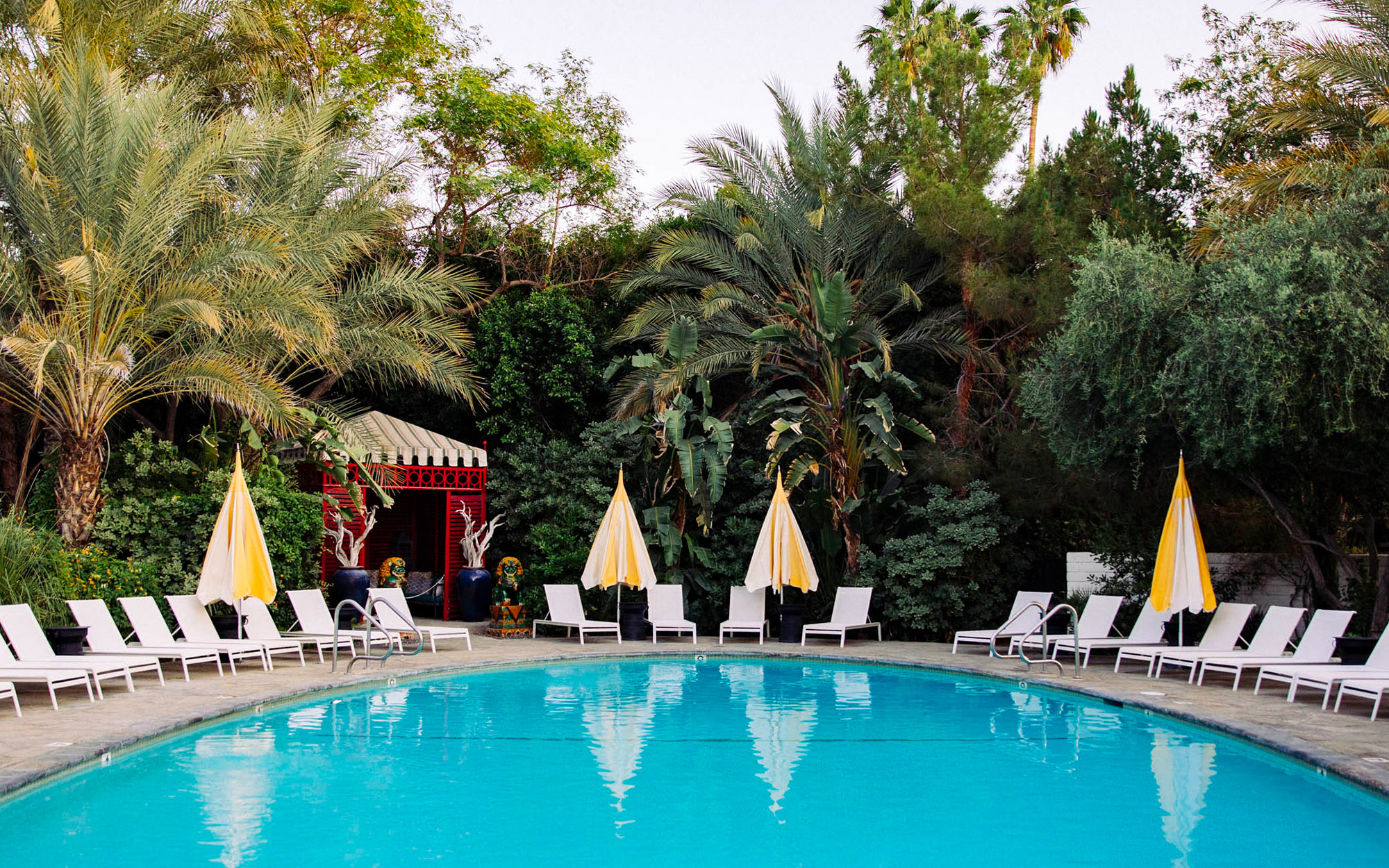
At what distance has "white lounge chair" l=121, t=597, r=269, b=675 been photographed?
446 inches

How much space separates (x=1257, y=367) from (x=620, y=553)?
8.11m

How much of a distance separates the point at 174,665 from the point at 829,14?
1878 cm

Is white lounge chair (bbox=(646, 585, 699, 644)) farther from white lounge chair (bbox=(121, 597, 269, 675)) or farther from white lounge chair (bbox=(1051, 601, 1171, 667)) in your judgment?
white lounge chair (bbox=(121, 597, 269, 675))

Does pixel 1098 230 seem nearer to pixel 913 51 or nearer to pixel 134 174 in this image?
pixel 134 174

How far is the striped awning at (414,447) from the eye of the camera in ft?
57.4

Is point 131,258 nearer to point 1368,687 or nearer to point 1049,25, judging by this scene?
point 1368,687

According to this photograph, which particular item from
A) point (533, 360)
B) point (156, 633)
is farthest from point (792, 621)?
point (156, 633)

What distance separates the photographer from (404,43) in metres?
20.3

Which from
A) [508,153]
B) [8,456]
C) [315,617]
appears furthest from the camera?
[508,153]

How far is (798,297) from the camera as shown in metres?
17.2

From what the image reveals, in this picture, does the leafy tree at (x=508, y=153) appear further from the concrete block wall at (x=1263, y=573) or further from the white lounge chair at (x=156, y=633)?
the concrete block wall at (x=1263, y=573)

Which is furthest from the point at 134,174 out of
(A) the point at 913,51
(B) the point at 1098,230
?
(A) the point at 913,51

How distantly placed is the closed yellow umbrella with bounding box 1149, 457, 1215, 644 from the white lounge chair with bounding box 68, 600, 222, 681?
10.0 metres

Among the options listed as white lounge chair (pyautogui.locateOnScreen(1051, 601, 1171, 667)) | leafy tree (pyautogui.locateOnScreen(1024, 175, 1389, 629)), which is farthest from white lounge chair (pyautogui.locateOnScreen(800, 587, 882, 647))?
leafy tree (pyautogui.locateOnScreen(1024, 175, 1389, 629))
